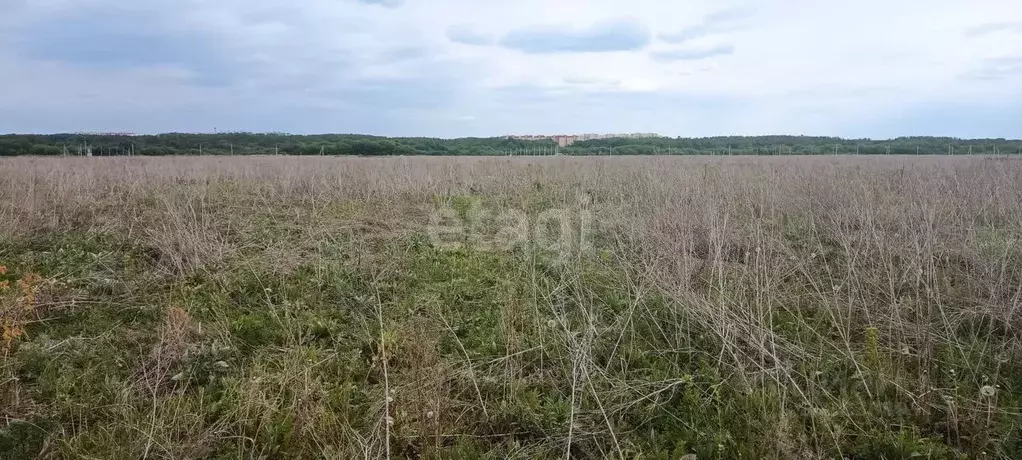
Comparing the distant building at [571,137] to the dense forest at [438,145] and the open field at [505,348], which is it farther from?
the open field at [505,348]

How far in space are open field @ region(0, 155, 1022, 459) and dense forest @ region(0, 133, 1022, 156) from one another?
23.1 metres

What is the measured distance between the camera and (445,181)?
11445 mm

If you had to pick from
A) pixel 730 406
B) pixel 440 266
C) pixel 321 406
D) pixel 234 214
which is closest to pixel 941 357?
pixel 730 406

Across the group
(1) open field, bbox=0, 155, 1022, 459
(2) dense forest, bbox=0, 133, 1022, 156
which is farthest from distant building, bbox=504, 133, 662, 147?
(1) open field, bbox=0, 155, 1022, 459

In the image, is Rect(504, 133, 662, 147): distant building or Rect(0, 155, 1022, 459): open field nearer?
Rect(0, 155, 1022, 459): open field

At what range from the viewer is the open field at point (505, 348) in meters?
2.32

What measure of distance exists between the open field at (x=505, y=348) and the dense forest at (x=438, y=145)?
75.9 feet

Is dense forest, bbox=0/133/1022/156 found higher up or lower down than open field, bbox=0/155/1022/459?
higher up

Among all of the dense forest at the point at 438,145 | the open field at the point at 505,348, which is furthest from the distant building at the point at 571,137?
the open field at the point at 505,348

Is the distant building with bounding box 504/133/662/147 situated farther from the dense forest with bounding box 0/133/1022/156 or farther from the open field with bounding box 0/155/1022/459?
the open field with bounding box 0/155/1022/459

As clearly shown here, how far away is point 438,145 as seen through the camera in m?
46.0

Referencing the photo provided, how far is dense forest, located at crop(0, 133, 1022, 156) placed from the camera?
28.6 meters

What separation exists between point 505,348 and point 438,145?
144 ft

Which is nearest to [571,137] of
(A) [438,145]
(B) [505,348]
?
(A) [438,145]
